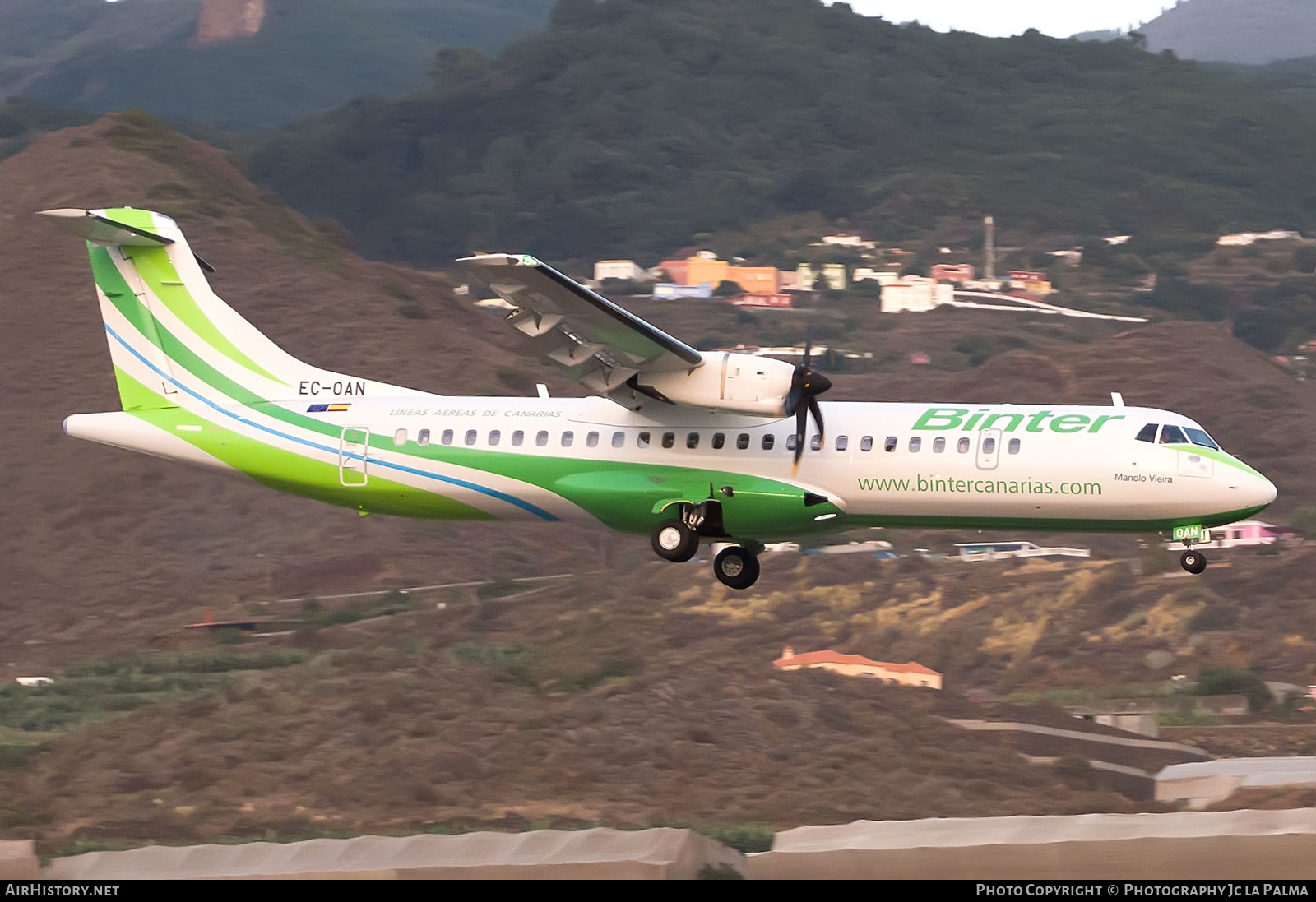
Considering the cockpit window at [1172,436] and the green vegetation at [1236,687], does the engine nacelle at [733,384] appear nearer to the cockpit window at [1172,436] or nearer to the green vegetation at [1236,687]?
the cockpit window at [1172,436]

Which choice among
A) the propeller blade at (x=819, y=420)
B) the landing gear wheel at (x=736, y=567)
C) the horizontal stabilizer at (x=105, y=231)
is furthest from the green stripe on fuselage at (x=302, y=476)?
the propeller blade at (x=819, y=420)

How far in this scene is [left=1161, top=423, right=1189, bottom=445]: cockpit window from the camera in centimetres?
2916

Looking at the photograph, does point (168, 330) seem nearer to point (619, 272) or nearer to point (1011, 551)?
point (1011, 551)

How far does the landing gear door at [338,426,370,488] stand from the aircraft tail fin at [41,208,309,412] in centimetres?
180

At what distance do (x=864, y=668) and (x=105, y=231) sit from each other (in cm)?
2822

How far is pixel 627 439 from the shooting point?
3100 centimetres

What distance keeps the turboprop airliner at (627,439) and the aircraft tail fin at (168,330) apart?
4cm

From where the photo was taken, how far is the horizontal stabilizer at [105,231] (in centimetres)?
3078

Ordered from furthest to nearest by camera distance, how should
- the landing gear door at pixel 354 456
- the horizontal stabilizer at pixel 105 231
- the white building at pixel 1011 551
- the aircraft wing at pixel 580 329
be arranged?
the white building at pixel 1011 551 → the landing gear door at pixel 354 456 → the horizontal stabilizer at pixel 105 231 → the aircraft wing at pixel 580 329

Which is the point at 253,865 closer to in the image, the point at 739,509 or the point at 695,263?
the point at 739,509

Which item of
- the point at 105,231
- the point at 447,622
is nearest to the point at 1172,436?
the point at 105,231

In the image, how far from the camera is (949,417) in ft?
98.5

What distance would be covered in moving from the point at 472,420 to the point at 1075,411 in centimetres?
1100
